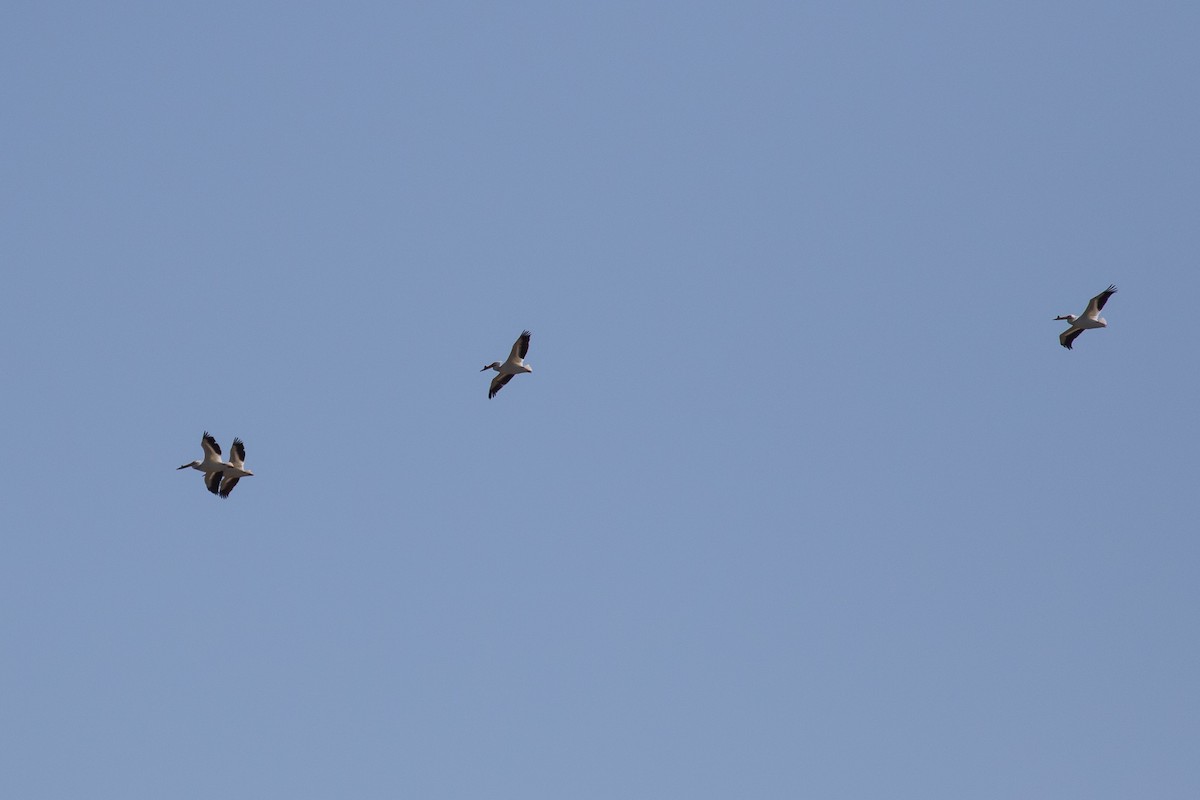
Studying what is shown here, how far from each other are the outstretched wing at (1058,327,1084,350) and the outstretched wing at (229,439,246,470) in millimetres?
28346

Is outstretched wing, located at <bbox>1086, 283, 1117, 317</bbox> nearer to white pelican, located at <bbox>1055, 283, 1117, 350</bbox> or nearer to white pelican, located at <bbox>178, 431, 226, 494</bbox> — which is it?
white pelican, located at <bbox>1055, 283, 1117, 350</bbox>

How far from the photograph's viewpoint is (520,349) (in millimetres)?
46250

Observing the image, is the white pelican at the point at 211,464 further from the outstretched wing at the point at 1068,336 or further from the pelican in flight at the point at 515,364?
the outstretched wing at the point at 1068,336

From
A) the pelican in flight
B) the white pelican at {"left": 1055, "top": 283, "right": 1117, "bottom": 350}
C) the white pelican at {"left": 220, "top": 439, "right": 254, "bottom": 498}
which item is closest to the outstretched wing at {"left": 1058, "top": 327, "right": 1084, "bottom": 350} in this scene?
the white pelican at {"left": 1055, "top": 283, "right": 1117, "bottom": 350}

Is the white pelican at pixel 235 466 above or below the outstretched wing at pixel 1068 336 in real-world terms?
below

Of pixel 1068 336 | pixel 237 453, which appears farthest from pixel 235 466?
pixel 1068 336

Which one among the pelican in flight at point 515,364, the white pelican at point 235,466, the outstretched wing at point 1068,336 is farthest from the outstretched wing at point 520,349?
the outstretched wing at point 1068,336

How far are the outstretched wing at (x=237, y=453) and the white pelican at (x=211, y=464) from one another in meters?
0.34

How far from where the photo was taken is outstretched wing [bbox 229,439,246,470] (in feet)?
141

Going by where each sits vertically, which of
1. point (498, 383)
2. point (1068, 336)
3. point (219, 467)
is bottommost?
point (219, 467)

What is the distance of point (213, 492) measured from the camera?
43250mm

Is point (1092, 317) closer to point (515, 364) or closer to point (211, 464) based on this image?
point (515, 364)

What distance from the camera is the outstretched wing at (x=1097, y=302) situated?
46.4 metres

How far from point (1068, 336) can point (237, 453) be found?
28792 millimetres
